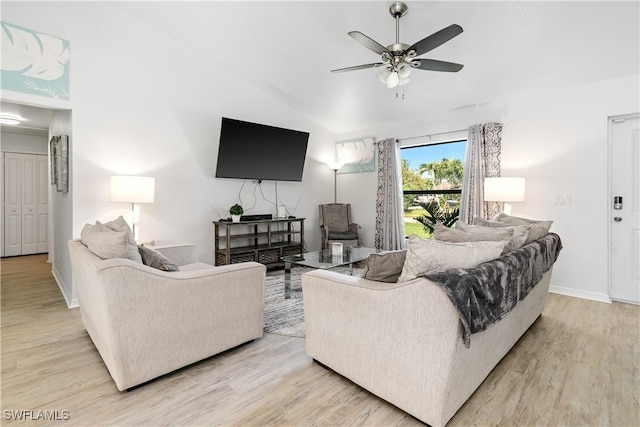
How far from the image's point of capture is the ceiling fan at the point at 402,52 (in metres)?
2.31

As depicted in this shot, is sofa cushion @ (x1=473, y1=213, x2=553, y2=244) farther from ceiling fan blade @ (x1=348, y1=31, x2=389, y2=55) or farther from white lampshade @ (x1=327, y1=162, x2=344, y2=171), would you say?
white lampshade @ (x1=327, y1=162, x2=344, y2=171)

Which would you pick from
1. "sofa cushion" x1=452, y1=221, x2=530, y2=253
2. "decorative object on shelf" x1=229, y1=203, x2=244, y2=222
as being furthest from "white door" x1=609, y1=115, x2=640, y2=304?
"decorative object on shelf" x1=229, y1=203, x2=244, y2=222

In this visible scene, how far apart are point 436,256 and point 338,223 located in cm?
413

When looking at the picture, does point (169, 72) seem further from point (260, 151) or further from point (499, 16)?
point (499, 16)

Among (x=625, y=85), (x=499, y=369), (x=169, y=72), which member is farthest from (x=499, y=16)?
(x=169, y=72)

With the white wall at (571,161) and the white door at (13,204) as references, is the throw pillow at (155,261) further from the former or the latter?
the white door at (13,204)

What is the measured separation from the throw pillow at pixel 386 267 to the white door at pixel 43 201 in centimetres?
713

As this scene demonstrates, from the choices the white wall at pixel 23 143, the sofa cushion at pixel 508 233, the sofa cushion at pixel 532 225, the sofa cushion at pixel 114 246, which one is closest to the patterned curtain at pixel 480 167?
the sofa cushion at pixel 532 225

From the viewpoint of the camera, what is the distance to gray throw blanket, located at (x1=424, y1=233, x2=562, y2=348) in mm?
1320

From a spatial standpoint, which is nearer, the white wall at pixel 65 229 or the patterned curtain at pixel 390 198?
the white wall at pixel 65 229

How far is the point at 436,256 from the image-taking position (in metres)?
1.54

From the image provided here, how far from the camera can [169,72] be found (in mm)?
3900

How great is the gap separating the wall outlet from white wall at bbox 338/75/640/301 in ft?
0.12

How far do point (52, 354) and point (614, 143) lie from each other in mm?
5574
